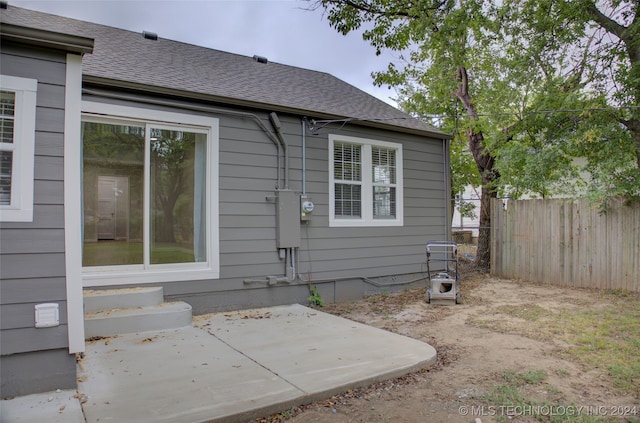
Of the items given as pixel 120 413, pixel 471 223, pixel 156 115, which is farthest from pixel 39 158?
pixel 471 223

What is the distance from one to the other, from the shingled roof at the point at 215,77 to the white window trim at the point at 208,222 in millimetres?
302

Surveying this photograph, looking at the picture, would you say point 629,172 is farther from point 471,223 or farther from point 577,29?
point 471,223

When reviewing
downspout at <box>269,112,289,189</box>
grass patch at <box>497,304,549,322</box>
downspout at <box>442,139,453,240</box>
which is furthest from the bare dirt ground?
downspout at <box>442,139,453,240</box>

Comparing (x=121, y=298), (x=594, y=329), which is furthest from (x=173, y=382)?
(x=594, y=329)

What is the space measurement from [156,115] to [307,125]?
2.19 meters

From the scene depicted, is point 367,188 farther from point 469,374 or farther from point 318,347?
point 469,374

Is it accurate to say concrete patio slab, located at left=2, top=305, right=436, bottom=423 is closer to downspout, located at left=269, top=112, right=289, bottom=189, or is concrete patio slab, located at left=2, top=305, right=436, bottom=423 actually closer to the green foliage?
downspout, located at left=269, top=112, right=289, bottom=189

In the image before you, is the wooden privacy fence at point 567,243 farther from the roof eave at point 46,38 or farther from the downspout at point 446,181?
the roof eave at point 46,38

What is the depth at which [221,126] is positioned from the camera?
5.46m

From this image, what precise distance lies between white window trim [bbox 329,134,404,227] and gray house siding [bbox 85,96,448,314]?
0.30ft

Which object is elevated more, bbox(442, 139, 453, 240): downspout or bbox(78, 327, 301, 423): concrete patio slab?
bbox(442, 139, 453, 240): downspout

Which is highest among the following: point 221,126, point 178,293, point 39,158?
point 221,126

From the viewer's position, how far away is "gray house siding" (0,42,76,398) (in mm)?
2730

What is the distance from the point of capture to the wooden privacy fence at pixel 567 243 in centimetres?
683
